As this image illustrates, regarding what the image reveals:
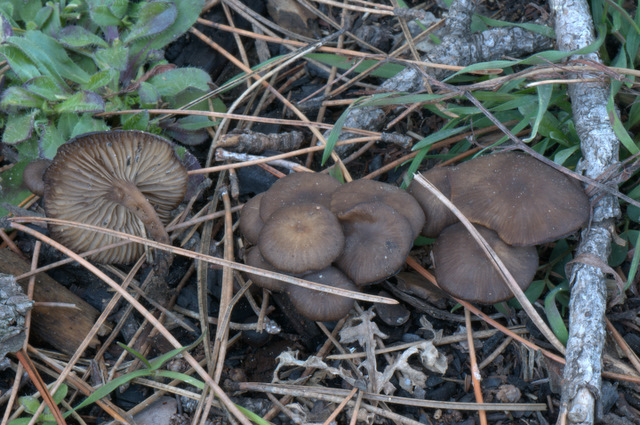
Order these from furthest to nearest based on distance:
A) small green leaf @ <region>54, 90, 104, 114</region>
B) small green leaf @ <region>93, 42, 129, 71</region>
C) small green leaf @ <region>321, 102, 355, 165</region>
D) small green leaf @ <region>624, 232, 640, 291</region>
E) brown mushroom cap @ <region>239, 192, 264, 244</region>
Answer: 1. small green leaf @ <region>93, 42, 129, 71</region>
2. small green leaf @ <region>54, 90, 104, 114</region>
3. small green leaf @ <region>321, 102, 355, 165</region>
4. brown mushroom cap @ <region>239, 192, 264, 244</region>
5. small green leaf @ <region>624, 232, 640, 291</region>

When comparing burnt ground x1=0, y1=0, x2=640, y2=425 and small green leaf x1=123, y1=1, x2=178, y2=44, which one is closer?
burnt ground x1=0, y1=0, x2=640, y2=425

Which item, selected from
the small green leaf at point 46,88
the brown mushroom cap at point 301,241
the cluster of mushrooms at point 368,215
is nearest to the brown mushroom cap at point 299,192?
the cluster of mushrooms at point 368,215

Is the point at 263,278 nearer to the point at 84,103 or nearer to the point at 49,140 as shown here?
the point at 84,103

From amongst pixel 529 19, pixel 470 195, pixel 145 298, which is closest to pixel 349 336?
pixel 470 195

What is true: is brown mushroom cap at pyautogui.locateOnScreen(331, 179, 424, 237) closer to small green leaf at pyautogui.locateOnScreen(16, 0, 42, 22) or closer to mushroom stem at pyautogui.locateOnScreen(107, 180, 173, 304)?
mushroom stem at pyautogui.locateOnScreen(107, 180, 173, 304)

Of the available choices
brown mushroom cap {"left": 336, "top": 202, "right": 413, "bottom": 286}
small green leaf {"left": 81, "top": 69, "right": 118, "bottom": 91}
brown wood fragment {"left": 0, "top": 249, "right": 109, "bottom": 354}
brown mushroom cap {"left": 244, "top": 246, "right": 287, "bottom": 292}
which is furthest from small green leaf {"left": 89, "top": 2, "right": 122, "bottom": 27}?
brown mushroom cap {"left": 336, "top": 202, "right": 413, "bottom": 286}

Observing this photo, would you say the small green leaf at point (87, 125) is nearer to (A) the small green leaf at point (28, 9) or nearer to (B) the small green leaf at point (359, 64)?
(A) the small green leaf at point (28, 9)
